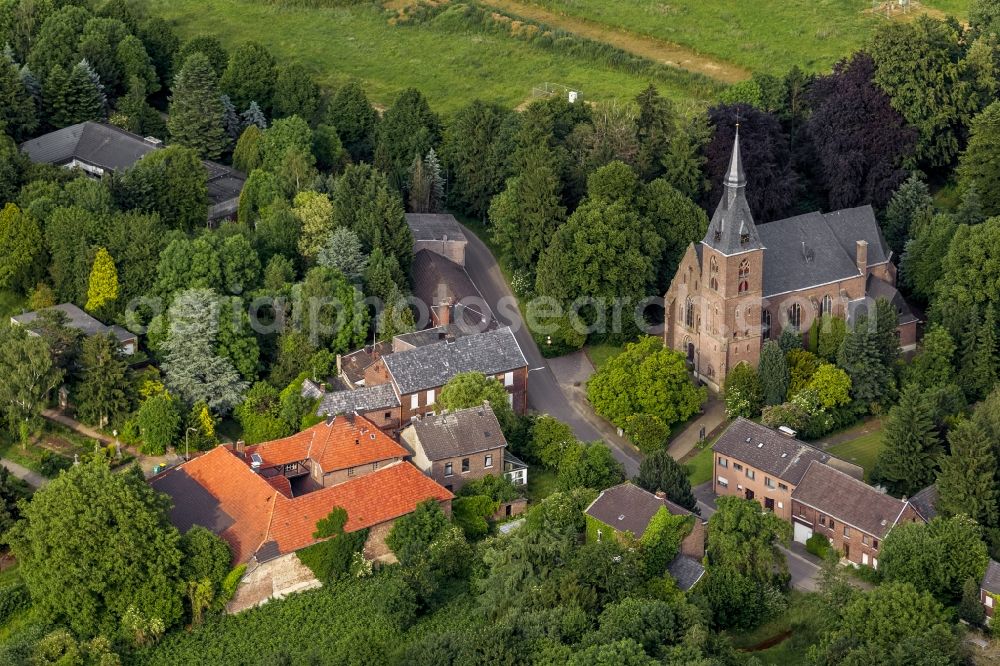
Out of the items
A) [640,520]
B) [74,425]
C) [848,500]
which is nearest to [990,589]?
[848,500]

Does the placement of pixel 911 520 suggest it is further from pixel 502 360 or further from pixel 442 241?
pixel 442 241

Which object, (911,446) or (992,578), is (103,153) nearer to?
(911,446)

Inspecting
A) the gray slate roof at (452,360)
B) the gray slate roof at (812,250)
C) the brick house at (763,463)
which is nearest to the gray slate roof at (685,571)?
the brick house at (763,463)

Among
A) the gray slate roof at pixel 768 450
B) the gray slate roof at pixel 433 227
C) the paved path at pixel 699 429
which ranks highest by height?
the gray slate roof at pixel 433 227

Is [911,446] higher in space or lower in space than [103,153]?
lower

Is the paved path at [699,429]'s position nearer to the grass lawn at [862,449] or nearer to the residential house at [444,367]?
the grass lawn at [862,449]

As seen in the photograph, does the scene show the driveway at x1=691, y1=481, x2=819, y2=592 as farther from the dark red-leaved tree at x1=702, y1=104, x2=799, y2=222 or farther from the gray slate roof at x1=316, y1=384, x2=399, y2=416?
the dark red-leaved tree at x1=702, y1=104, x2=799, y2=222

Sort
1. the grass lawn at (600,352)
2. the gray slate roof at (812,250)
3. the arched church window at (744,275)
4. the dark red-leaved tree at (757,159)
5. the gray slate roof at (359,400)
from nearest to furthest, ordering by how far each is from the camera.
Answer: the gray slate roof at (359,400) → the arched church window at (744,275) → the gray slate roof at (812,250) → the grass lawn at (600,352) → the dark red-leaved tree at (757,159)
